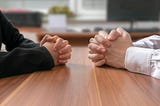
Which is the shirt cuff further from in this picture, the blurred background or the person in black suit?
the blurred background

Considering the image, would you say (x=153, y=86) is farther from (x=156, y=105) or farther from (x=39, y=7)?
(x=39, y=7)

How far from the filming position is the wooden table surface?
1.57 feet

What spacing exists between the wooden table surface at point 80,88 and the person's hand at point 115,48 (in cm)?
3

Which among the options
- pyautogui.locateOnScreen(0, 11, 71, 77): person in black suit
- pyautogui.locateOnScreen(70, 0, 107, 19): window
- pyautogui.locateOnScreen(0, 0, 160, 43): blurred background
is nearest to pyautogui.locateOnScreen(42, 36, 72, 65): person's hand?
pyautogui.locateOnScreen(0, 11, 71, 77): person in black suit

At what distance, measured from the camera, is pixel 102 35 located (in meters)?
0.83

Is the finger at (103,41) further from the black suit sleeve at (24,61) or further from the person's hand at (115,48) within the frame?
the black suit sleeve at (24,61)

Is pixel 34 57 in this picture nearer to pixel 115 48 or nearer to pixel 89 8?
pixel 115 48

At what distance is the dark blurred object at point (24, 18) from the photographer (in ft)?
8.84

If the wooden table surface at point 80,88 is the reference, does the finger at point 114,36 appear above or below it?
above

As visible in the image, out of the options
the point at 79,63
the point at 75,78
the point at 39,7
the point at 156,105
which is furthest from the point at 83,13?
the point at 156,105

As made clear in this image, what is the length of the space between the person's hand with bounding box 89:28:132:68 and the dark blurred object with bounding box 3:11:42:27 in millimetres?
2001

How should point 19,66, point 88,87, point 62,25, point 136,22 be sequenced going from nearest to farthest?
point 88,87, point 19,66, point 62,25, point 136,22

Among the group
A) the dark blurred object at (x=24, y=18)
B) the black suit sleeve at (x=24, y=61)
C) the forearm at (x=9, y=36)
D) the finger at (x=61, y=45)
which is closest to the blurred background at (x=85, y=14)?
the dark blurred object at (x=24, y=18)

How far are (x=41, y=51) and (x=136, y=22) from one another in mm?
2160
